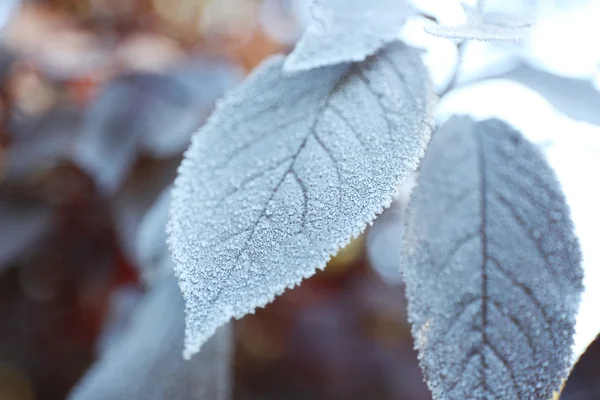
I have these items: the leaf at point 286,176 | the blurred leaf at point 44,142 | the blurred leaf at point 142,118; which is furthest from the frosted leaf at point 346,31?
the blurred leaf at point 44,142

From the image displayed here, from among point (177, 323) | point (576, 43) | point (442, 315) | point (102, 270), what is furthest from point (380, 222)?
point (442, 315)

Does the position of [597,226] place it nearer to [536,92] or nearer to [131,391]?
[536,92]

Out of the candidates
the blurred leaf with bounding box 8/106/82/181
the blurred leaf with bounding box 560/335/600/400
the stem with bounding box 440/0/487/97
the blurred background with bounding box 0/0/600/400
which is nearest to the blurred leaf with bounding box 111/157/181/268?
the blurred background with bounding box 0/0/600/400

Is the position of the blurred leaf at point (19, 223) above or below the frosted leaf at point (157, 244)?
below

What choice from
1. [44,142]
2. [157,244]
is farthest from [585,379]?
[44,142]

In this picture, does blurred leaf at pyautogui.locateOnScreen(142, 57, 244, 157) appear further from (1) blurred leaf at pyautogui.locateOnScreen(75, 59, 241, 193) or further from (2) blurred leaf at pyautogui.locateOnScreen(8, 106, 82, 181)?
(2) blurred leaf at pyautogui.locateOnScreen(8, 106, 82, 181)

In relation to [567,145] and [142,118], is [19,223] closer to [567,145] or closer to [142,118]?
Result: [142,118]

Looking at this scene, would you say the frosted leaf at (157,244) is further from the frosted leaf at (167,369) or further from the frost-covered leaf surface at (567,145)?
the frost-covered leaf surface at (567,145)
